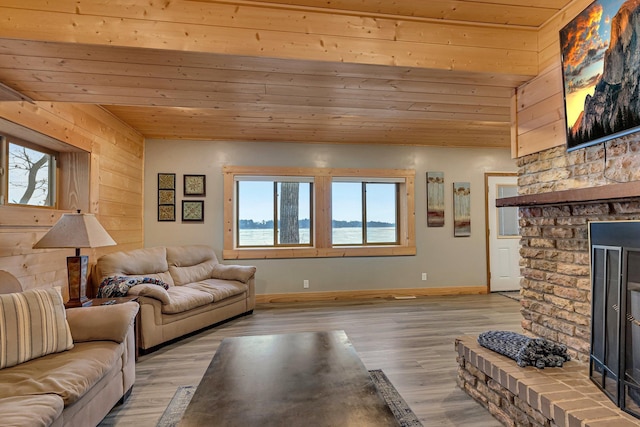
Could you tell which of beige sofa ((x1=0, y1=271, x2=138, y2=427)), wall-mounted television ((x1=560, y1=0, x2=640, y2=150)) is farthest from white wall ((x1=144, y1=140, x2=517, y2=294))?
wall-mounted television ((x1=560, y1=0, x2=640, y2=150))

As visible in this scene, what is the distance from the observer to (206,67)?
2.12m

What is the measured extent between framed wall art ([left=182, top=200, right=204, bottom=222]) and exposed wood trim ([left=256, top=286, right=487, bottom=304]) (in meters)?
1.48

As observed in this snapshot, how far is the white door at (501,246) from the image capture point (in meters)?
5.49

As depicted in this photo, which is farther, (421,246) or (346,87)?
(421,246)

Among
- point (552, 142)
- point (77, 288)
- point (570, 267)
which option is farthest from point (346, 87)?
point (77, 288)

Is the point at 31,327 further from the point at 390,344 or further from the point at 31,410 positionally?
the point at 390,344

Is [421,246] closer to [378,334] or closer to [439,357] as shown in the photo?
[378,334]

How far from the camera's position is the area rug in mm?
1952

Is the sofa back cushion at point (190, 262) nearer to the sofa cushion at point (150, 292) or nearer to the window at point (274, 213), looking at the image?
the window at point (274, 213)

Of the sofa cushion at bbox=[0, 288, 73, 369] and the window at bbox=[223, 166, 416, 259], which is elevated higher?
the window at bbox=[223, 166, 416, 259]

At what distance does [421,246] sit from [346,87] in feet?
11.7

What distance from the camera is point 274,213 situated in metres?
5.19

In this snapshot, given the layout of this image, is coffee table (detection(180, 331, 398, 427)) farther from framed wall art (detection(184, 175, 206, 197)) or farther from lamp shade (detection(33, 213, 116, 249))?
framed wall art (detection(184, 175, 206, 197))

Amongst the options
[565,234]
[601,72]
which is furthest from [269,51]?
[565,234]
